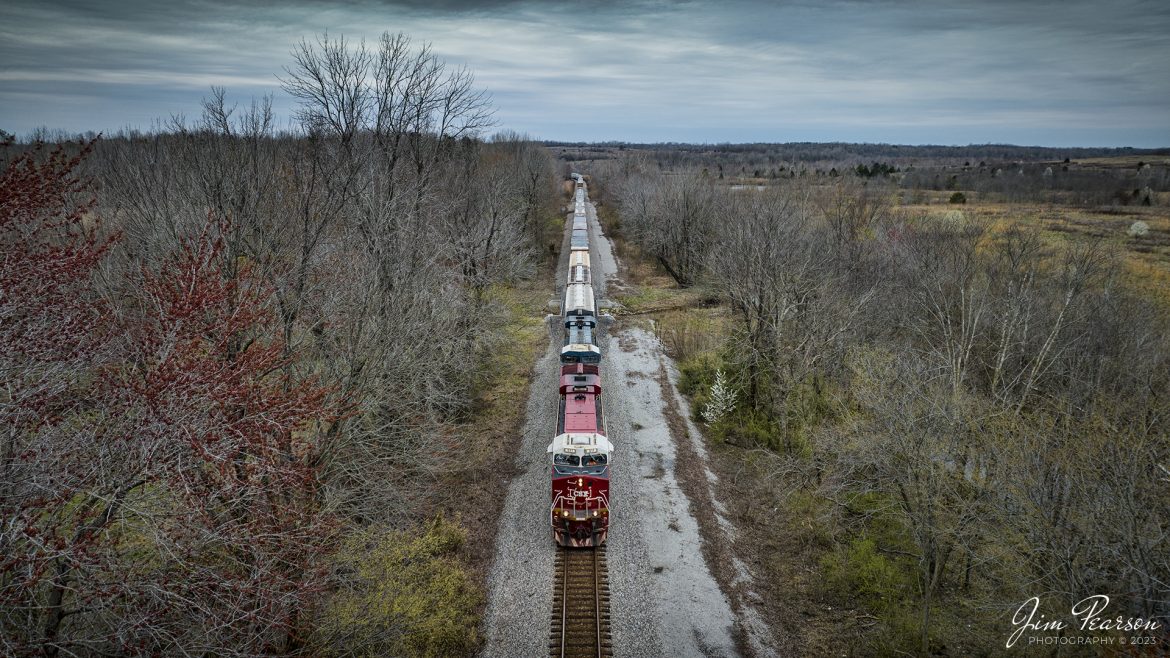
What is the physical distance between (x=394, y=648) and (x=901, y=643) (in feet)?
39.4

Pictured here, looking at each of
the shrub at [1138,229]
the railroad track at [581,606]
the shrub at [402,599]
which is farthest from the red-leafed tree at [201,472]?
the shrub at [1138,229]

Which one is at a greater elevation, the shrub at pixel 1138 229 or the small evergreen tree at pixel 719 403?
the shrub at pixel 1138 229

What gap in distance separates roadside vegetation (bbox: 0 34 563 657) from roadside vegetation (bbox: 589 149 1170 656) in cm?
1006

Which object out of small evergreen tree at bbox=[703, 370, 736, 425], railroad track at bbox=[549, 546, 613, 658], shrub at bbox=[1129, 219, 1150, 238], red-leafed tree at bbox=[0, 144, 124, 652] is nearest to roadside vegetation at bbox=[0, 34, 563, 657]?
red-leafed tree at bbox=[0, 144, 124, 652]

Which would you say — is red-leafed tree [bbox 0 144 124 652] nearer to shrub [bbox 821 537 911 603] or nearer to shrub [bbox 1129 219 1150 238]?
shrub [bbox 821 537 911 603]

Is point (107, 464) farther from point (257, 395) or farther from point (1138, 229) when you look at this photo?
point (1138, 229)

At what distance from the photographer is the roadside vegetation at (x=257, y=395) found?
7.95 m

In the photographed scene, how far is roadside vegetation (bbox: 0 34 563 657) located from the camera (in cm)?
795

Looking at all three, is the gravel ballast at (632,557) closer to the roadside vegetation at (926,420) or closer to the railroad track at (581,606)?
the railroad track at (581,606)

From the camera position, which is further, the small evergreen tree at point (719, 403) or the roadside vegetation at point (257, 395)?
the small evergreen tree at point (719, 403)

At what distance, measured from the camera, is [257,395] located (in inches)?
381

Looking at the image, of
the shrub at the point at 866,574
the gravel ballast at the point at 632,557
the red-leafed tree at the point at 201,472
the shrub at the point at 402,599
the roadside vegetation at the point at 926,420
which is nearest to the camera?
the red-leafed tree at the point at 201,472

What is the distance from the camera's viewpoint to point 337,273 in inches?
674

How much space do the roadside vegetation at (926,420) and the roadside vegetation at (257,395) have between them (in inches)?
396
